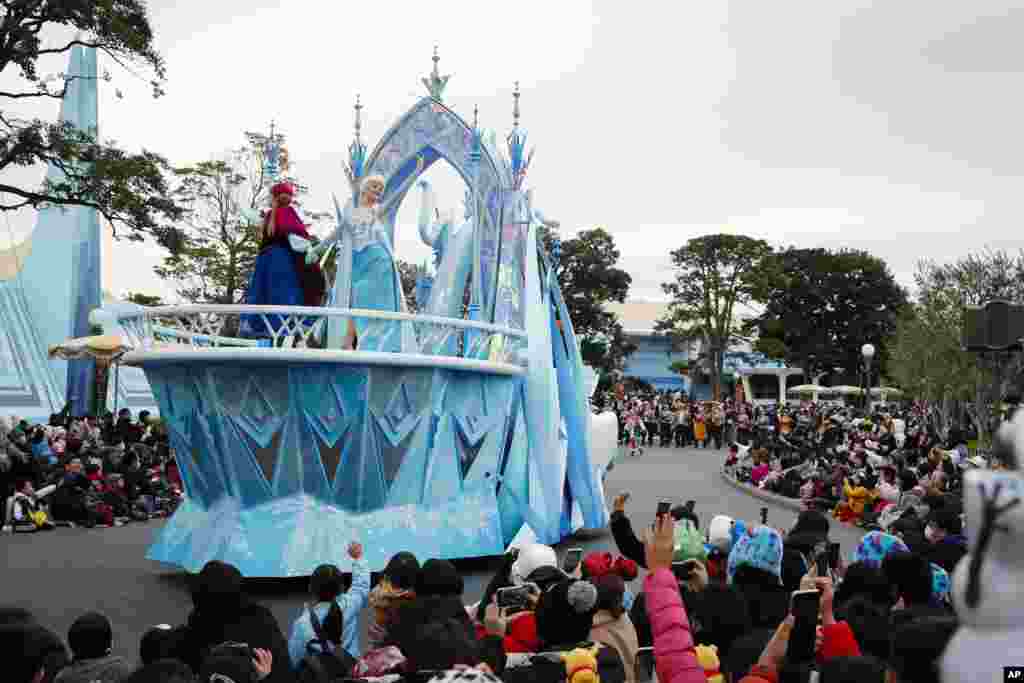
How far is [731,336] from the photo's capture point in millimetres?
62250

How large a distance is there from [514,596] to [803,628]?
7.94ft

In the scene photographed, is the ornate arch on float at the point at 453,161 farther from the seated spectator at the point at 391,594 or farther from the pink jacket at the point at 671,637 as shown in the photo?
the pink jacket at the point at 671,637

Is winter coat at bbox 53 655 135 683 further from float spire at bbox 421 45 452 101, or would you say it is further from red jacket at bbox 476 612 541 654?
float spire at bbox 421 45 452 101

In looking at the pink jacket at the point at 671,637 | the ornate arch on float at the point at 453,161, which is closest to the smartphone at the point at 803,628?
the pink jacket at the point at 671,637

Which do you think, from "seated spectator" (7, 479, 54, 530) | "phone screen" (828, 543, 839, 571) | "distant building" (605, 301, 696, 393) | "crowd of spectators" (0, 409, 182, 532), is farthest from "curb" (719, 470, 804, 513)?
"distant building" (605, 301, 696, 393)

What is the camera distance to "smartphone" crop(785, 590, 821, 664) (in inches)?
137

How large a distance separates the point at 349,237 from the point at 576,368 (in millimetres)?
4602

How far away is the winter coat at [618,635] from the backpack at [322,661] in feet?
3.90

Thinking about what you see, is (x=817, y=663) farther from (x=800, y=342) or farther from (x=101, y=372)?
(x=800, y=342)

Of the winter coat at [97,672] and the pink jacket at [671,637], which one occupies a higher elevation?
the pink jacket at [671,637]

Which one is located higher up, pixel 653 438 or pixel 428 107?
pixel 428 107

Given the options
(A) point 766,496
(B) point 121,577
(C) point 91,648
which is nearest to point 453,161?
(B) point 121,577

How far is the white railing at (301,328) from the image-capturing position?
12.1 metres

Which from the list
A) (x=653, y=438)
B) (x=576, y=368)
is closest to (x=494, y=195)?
(x=576, y=368)
